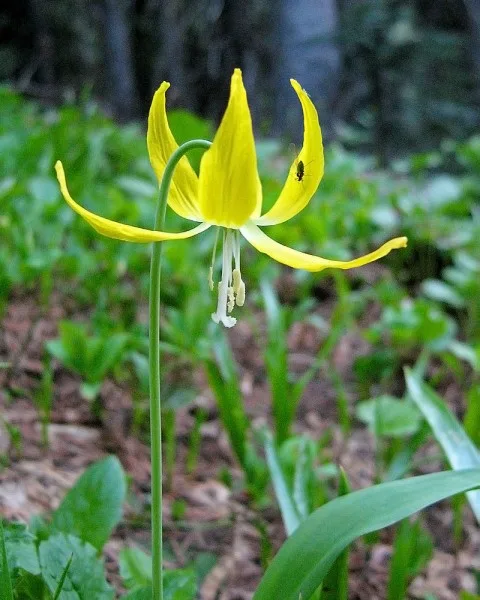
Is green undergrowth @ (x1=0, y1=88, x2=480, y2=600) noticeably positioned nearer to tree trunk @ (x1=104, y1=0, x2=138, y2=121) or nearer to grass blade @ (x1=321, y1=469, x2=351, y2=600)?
grass blade @ (x1=321, y1=469, x2=351, y2=600)

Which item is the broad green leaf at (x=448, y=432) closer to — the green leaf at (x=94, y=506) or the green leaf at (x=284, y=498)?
the green leaf at (x=284, y=498)

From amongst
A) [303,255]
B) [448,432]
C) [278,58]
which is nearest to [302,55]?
[278,58]

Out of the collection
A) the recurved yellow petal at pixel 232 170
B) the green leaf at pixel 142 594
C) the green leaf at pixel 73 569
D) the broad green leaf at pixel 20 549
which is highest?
the recurved yellow petal at pixel 232 170

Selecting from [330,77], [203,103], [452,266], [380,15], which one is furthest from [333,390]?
[203,103]

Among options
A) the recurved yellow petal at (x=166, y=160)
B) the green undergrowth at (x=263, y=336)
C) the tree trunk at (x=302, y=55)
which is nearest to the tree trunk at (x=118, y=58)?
the tree trunk at (x=302, y=55)

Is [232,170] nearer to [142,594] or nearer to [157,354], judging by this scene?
[157,354]
